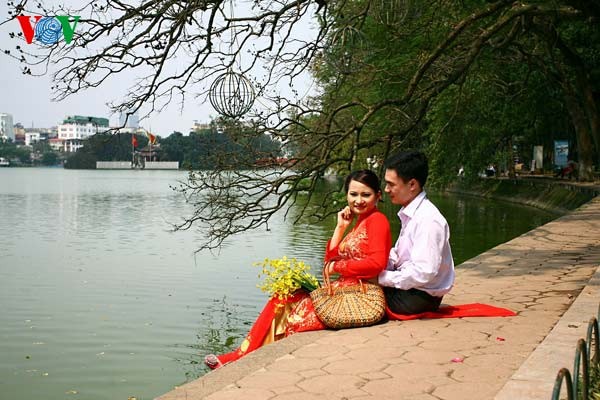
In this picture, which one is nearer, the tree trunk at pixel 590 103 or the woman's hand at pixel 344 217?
the woman's hand at pixel 344 217

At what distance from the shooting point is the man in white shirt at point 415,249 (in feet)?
17.8

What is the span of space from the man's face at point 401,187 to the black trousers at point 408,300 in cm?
66

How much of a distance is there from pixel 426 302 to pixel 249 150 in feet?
14.1

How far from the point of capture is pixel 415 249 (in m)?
5.48

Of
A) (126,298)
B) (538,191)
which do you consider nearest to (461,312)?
(126,298)

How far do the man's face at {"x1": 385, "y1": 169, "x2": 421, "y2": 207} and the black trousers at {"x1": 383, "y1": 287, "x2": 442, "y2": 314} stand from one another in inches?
26.1

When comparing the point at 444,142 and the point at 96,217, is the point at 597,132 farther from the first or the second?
the point at 96,217

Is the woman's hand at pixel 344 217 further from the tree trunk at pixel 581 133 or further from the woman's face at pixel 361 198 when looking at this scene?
the tree trunk at pixel 581 133

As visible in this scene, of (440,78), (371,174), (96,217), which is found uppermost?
(440,78)

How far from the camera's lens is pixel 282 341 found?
5273 mm

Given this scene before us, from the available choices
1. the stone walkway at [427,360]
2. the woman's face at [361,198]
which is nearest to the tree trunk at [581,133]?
the stone walkway at [427,360]

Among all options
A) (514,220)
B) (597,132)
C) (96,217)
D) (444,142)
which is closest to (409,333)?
(444,142)

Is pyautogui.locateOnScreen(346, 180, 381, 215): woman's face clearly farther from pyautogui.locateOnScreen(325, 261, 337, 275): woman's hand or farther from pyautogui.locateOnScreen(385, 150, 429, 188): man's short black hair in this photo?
pyautogui.locateOnScreen(325, 261, 337, 275): woman's hand

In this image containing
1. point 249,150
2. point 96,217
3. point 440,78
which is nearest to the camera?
point 249,150
